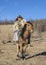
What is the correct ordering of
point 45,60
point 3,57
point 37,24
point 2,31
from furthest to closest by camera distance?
point 37,24 < point 2,31 < point 3,57 < point 45,60

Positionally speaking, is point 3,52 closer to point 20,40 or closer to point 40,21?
point 20,40

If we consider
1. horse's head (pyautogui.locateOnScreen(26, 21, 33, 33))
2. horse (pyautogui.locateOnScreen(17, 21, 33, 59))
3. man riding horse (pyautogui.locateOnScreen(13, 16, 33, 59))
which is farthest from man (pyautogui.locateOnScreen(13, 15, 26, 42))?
horse's head (pyautogui.locateOnScreen(26, 21, 33, 33))

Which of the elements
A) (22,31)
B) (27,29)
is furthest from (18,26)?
(27,29)

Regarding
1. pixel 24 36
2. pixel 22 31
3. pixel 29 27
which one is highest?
pixel 29 27

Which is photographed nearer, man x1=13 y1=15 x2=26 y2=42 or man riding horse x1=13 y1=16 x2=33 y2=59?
man riding horse x1=13 y1=16 x2=33 y2=59

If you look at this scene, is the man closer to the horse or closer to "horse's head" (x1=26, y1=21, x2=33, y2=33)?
the horse

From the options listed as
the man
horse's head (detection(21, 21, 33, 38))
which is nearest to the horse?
horse's head (detection(21, 21, 33, 38))

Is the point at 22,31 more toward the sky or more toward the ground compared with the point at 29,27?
more toward the ground

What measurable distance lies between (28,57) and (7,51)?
3069 mm

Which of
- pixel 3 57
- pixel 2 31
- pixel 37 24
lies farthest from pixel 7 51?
pixel 37 24

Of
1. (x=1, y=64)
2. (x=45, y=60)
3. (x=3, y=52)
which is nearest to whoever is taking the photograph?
(x=1, y=64)

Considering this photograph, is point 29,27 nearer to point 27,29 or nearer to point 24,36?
point 27,29

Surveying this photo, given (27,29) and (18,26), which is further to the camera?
(18,26)

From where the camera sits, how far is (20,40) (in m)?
15.2
